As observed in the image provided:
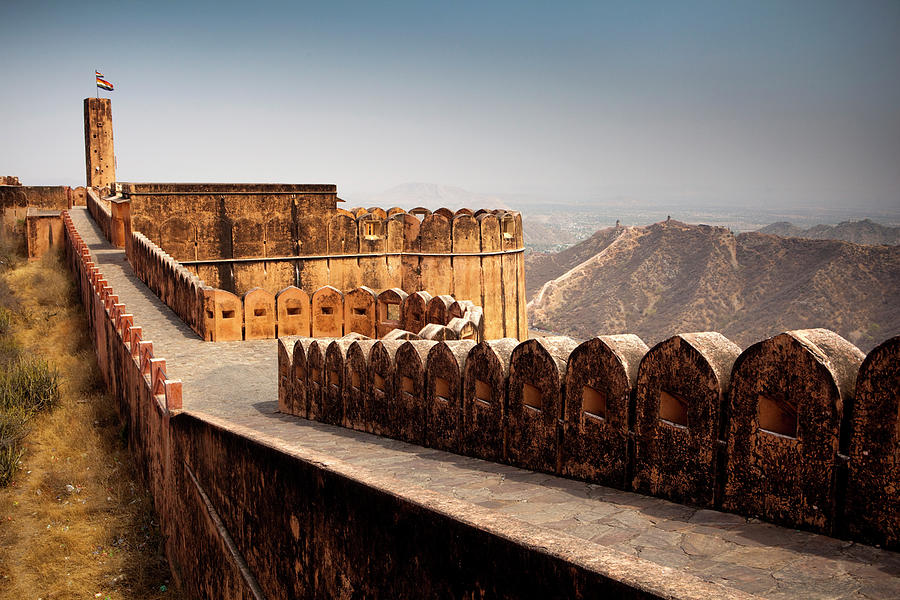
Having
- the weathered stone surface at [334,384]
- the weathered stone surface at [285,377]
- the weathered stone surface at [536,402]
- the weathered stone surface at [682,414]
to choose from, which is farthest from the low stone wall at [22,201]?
the weathered stone surface at [682,414]

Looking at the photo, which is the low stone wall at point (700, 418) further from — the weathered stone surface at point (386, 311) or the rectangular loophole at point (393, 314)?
the rectangular loophole at point (393, 314)

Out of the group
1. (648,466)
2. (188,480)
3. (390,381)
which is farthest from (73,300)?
(648,466)

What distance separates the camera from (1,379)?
46.4 ft

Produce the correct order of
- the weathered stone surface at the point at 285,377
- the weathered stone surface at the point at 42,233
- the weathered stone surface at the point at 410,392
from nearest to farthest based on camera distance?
the weathered stone surface at the point at 410,392, the weathered stone surface at the point at 285,377, the weathered stone surface at the point at 42,233

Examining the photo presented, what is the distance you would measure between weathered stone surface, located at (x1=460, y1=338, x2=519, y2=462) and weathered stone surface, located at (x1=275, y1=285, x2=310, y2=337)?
327 inches

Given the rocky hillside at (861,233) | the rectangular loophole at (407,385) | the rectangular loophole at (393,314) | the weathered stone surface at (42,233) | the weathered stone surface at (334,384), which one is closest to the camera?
the rectangular loophole at (407,385)

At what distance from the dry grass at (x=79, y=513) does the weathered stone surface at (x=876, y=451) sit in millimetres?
7495

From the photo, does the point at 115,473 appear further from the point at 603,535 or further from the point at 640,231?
the point at 640,231

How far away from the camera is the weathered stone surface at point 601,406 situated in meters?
4.15

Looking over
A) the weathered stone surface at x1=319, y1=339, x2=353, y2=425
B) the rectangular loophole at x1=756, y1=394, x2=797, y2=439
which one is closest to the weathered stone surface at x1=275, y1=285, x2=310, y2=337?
the weathered stone surface at x1=319, y1=339, x2=353, y2=425

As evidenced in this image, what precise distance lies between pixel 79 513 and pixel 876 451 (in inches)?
386

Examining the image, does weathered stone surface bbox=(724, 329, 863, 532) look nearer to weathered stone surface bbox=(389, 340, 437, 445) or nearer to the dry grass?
weathered stone surface bbox=(389, 340, 437, 445)

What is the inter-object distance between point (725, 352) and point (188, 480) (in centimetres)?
589

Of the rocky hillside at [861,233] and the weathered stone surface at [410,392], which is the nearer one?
the weathered stone surface at [410,392]
